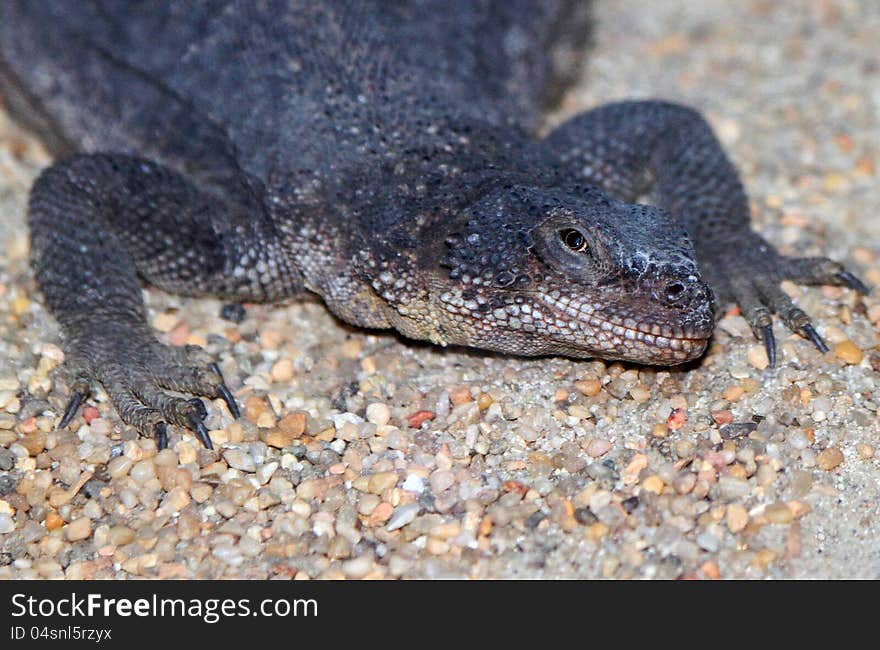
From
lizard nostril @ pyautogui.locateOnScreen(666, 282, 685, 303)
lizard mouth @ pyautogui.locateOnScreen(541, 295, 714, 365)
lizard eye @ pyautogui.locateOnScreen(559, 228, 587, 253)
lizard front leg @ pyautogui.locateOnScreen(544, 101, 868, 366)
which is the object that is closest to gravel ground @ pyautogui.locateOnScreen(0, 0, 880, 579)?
lizard front leg @ pyautogui.locateOnScreen(544, 101, 868, 366)

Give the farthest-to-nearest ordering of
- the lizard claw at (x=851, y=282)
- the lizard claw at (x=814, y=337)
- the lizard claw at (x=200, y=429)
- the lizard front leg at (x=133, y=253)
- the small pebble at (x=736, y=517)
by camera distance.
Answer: the lizard claw at (x=851, y=282), the lizard front leg at (x=133, y=253), the lizard claw at (x=814, y=337), the lizard claw at (x=200, y=429), the small pebble at (x=736, y=517)

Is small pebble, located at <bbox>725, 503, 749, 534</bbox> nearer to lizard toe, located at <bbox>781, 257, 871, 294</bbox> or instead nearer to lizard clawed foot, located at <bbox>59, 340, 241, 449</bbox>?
lizard toe, located at <bbox>781, 257, 871, 294</bbox>

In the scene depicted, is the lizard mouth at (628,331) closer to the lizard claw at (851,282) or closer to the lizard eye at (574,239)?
the lizard eye at (574,239)

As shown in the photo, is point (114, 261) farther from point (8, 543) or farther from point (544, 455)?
point (544, 455)

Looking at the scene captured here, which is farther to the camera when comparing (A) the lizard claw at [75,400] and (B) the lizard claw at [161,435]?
(A) the lizard claw at [75,400]

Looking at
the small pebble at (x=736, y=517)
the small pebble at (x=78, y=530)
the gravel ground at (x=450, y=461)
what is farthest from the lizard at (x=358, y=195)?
the small pebble at (x=736, y=517)

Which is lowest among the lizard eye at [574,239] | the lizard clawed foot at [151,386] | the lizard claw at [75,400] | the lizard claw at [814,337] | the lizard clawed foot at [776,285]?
the lizard claw at [75,400]

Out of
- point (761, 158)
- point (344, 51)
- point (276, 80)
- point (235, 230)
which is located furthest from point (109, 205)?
point (761, 158)

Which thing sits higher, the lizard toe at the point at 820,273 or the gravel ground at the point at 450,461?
the lizard toe at the point at 820,273
